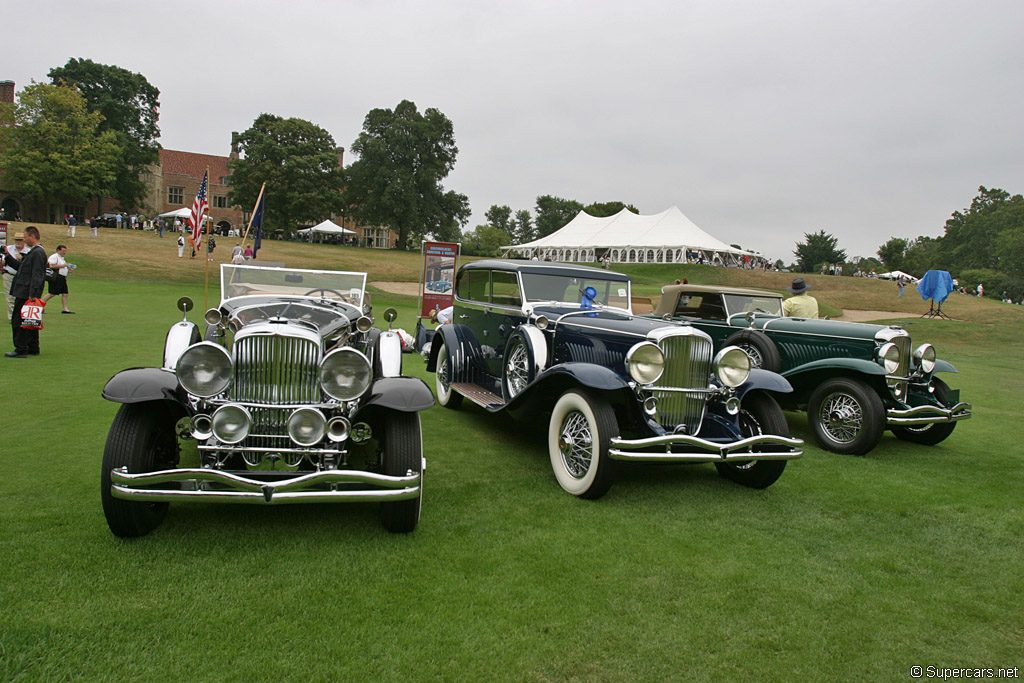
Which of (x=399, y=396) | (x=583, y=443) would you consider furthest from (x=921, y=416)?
(x=399, y=396)

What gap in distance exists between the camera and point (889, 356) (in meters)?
6.64

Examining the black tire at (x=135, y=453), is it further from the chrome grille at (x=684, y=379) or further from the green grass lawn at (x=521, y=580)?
the chrome grille at (x=684, y=379)

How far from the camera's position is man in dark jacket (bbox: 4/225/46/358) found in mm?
8602

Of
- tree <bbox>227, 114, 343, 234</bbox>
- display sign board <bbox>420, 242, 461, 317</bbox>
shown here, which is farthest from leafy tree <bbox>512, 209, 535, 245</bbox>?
display sign board <bbox>420, 242, 461, 317</bbox>

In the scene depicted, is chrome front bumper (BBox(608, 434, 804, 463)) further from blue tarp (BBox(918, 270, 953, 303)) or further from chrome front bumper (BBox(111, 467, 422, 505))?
blue tarp (BBox(918, 270, 953, 303))

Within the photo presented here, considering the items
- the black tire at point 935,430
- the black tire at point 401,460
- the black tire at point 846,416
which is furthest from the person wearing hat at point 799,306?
the black tire at point 401,460

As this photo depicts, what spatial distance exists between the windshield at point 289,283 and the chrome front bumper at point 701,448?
3017 mm

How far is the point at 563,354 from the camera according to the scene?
5695 millimetres

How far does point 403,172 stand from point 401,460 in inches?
2193

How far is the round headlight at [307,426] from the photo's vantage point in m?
3.49

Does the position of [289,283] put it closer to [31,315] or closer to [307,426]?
[307,426]

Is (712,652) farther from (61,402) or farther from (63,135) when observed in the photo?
(63,135)

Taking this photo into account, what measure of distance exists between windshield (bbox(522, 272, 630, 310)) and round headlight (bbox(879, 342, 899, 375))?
2.87 meters

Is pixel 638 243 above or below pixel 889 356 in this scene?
above
